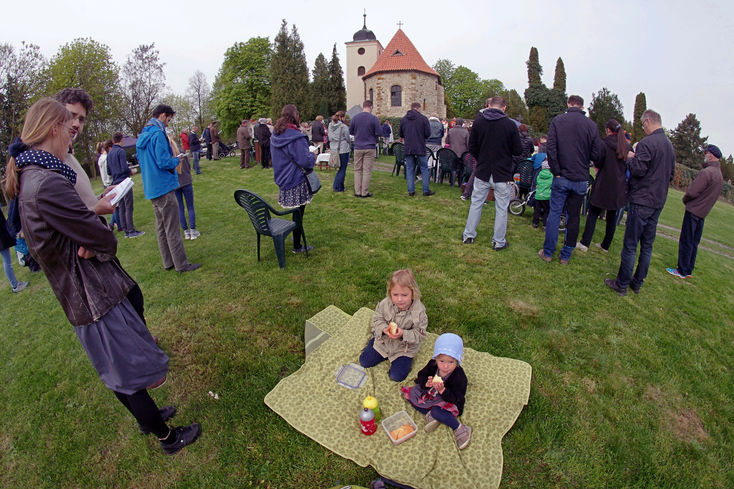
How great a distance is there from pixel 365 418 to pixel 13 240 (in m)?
5.60

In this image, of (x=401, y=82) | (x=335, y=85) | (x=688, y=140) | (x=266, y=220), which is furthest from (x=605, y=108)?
(x=266, y=220)

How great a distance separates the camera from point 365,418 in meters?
2.54

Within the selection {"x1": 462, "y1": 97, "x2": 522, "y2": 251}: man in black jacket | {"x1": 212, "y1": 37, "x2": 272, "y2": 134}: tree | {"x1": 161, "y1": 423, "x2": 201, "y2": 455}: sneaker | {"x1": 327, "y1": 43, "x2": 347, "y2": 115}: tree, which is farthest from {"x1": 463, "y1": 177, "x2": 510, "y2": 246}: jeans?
{"x1": 327, "y1": 43, "x2": 347, "y2": 115}: tree

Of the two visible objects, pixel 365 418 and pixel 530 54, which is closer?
pixel 365 418

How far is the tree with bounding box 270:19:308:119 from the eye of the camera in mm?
39969

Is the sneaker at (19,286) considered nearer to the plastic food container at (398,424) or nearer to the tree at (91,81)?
the plastic food container at (398,424)

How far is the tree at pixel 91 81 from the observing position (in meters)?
25.7

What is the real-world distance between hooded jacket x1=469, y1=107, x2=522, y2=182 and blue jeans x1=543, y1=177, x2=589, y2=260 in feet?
2.24

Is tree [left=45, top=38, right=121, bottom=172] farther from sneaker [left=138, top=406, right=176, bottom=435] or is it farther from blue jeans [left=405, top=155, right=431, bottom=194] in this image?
sneaker [left=138, top=406, right=176, bottom=435]

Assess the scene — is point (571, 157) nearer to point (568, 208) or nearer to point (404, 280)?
point (568, 208)

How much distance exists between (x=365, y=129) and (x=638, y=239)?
553 cm

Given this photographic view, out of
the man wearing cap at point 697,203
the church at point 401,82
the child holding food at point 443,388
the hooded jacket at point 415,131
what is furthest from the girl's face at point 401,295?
the church at point 401,82

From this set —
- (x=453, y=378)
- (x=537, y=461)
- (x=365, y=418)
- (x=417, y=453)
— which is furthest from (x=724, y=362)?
(x=365, y=418)

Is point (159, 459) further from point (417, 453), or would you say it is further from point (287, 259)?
point (287, 259)
